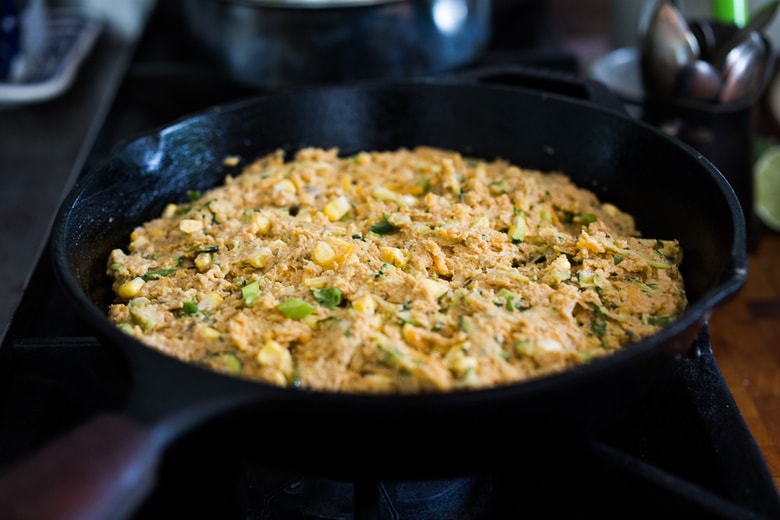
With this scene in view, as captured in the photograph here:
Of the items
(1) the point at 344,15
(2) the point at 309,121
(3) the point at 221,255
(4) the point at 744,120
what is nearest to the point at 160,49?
(1) the point at 344,15

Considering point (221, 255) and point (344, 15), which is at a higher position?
point (344, 15)

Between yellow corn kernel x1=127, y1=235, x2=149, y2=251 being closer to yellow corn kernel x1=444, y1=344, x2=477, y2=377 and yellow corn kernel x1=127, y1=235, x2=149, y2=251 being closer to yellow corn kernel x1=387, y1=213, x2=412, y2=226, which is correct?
yellow corn kernel x1=387, y1=213, x2=412, y2=226

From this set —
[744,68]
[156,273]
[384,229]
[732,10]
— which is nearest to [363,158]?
[384,229]

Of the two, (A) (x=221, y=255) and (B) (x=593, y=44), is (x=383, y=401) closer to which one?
(A) (x=221, y=255)

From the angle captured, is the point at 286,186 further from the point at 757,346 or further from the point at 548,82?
the point at 757,346

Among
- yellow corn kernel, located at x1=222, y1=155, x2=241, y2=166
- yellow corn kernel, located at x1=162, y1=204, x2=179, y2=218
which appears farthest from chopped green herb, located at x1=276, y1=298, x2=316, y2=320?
yellow corn kernel, located at x1=222, y1=155, x2=241, y2=166
